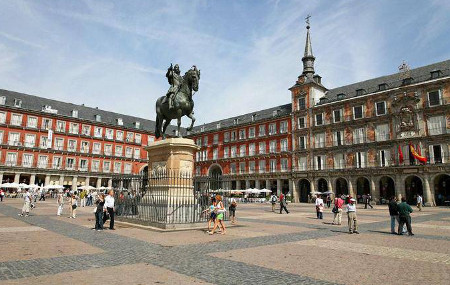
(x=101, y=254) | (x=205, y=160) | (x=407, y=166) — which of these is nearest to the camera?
(x=101, y=254)

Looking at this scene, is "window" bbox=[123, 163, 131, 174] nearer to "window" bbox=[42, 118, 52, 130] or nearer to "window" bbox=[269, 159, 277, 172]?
"window" bbox=[42, 118, 52, 130]

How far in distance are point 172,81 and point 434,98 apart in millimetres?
33229

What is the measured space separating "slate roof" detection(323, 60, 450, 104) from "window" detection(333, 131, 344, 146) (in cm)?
485

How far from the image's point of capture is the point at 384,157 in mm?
37094

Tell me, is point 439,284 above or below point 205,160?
below

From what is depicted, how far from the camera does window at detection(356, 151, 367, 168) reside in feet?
126

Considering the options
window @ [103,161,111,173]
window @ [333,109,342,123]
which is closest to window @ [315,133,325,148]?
window @ [333,109,342,123]

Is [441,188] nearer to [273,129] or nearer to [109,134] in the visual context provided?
[273,129]

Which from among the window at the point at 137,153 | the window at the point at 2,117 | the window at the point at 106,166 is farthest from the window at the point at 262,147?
the window at the point at 2,117

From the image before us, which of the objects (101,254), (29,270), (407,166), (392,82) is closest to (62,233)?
(101,254)

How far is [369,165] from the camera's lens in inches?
1495

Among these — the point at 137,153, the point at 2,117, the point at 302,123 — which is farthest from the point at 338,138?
the point at 2,117

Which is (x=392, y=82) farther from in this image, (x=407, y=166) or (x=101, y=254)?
(x=101, y=254)

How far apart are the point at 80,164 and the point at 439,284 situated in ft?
182
